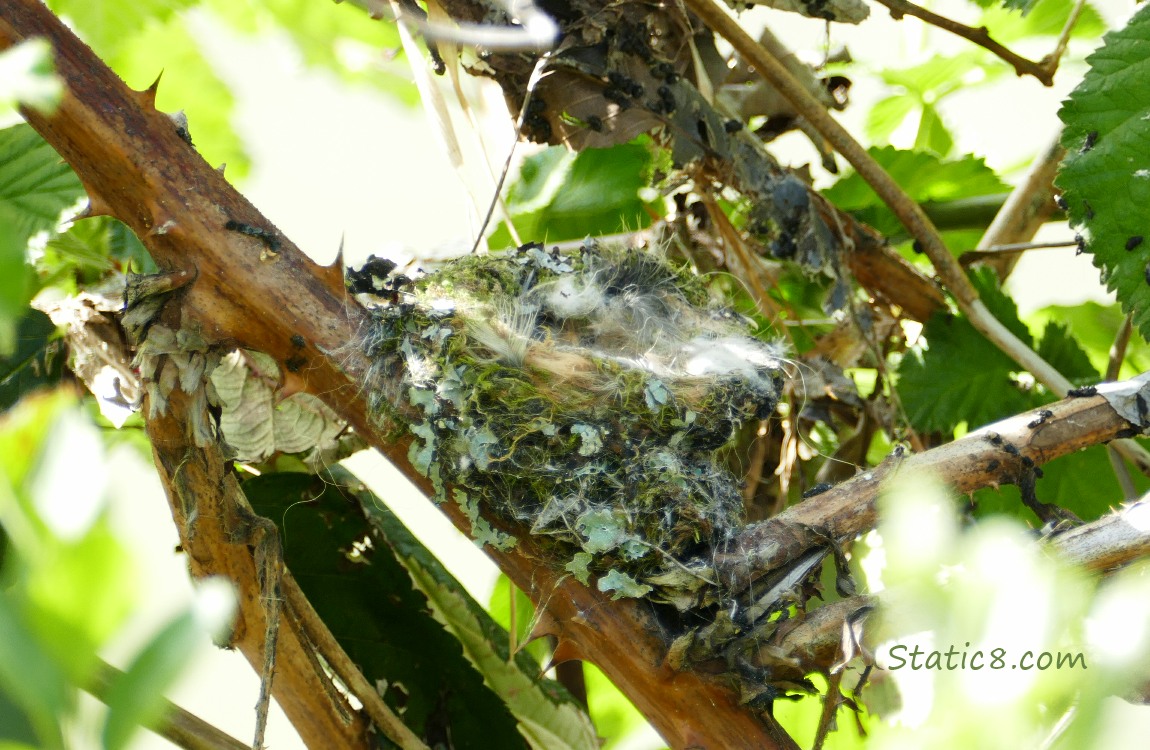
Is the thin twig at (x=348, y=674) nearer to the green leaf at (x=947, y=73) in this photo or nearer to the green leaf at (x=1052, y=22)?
the green leaf at (x=947, y=73)

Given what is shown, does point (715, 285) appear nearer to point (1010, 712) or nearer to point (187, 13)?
point (187, 13)

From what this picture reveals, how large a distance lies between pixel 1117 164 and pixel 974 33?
0.39m

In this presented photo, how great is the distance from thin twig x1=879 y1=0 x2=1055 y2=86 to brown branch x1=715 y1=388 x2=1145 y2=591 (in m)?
0.68

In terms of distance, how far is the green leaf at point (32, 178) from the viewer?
1.44 m

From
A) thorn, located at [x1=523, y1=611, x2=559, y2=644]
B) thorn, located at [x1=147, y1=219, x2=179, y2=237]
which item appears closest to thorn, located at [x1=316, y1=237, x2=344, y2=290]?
thorn, located at [x1=147, y1=219, x2=179, y2=237]

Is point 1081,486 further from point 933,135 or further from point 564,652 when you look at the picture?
point 564,652

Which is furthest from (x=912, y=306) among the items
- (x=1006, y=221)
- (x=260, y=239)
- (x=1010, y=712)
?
(x=1010, y=712)

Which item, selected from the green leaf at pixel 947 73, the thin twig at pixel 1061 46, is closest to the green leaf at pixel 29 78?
the thin twig at pixel 1061 46

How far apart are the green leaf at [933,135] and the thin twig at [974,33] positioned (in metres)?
0.59

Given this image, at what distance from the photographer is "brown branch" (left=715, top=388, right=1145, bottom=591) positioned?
3.26 ft

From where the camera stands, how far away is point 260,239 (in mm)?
964

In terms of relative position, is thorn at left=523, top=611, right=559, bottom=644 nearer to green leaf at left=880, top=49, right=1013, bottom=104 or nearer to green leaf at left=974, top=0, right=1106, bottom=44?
green leaf at left=880, top=49, right=1013, bottom=104

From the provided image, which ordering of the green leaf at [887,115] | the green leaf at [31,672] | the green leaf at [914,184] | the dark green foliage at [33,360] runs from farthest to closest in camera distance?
the green leaf at [887,115]
the green leaf at [914,184]
the dark green foliage at [33,360]
the green leaf at [31,672]

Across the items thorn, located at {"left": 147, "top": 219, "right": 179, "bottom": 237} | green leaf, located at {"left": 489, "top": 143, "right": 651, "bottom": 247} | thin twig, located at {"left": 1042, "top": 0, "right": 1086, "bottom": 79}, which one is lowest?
thorn, located at {"left": 147, "top": 219, "right": 179, "bottom": 237}
